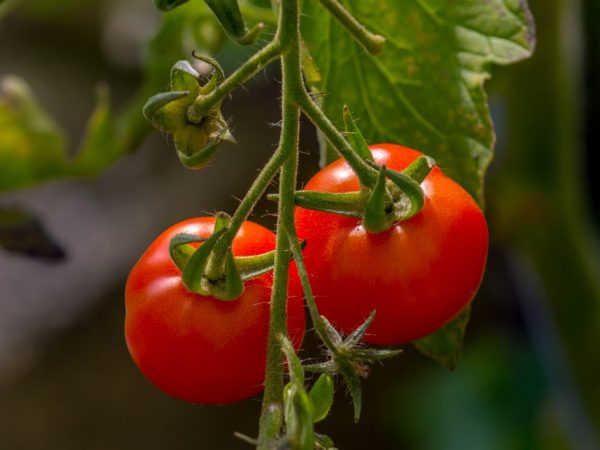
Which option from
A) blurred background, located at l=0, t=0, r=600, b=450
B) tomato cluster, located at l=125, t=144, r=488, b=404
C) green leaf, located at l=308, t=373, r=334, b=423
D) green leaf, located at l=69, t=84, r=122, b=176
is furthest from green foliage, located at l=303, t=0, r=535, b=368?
blurred background, located at l=0, t=0, r=600, b=450

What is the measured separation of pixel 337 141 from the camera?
657 millimetres

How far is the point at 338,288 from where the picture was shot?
68 cm

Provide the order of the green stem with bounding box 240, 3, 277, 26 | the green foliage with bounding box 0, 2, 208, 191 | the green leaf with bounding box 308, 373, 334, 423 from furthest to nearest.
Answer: the green foliage with bounding box 0, 2, 208, 191 → the green stem with bounding box 240, 3, 277, 26 → the green leaf with bounding box 308, 373, 334, 423

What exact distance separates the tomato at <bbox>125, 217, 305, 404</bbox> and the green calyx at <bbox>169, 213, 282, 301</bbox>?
14 millimetres

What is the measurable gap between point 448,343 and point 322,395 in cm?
24

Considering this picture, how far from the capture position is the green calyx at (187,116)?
65cm

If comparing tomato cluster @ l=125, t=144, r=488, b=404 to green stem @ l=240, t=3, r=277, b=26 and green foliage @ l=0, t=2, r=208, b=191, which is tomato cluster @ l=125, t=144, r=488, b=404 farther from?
green foliage @ l=0, t=2, r=208, b=191

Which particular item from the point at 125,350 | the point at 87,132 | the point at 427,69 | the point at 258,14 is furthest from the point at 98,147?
the point at 125,350

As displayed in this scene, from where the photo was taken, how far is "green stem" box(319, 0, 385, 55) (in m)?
0.65

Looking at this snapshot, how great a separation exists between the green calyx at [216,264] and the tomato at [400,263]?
4 centimetres

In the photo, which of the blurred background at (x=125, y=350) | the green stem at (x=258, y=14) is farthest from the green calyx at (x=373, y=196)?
the blurred background at (x=125, y=350)

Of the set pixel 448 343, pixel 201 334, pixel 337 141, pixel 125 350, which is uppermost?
pixel 337 141

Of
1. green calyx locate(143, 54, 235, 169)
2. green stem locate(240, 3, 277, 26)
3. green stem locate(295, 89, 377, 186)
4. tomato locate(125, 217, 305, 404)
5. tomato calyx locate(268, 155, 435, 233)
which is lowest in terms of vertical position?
tomato locate(125, 217, 305, 404)

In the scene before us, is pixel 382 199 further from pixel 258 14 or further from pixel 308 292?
pixel 258 14
